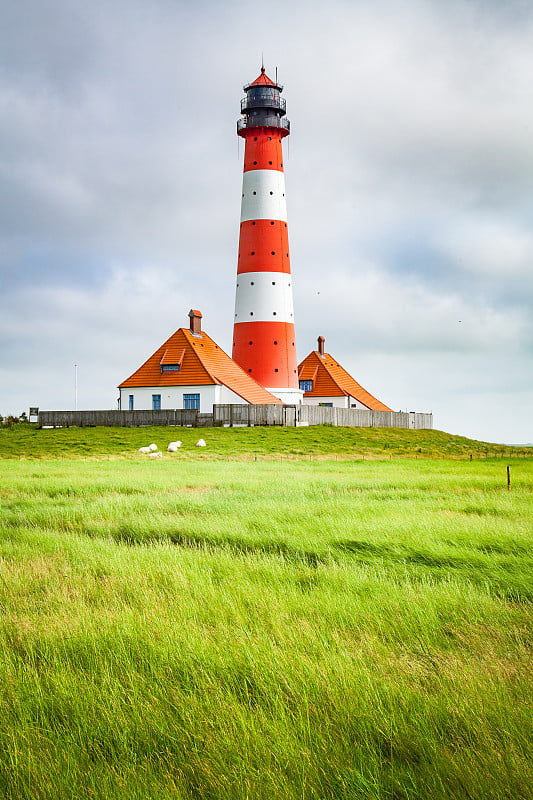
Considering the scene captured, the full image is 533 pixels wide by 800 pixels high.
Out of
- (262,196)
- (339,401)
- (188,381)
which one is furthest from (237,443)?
(339,401)

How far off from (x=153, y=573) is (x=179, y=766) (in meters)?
3.81

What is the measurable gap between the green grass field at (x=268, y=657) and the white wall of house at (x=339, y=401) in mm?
45597

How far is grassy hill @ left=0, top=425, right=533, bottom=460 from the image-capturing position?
33.3 m

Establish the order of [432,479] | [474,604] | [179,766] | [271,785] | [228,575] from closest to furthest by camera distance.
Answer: [271,785], [179,766], [474,604], [228,575], [432,479]

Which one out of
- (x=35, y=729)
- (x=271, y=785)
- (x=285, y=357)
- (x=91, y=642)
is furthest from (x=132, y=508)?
(x=285, y=357)

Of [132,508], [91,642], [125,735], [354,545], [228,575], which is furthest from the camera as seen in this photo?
[132,508]

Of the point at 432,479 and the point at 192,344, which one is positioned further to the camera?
the point at 192,344

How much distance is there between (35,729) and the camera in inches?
147

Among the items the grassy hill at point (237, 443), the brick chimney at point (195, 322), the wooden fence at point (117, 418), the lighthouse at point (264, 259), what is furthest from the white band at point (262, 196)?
the grassy hill at point (237, 443)

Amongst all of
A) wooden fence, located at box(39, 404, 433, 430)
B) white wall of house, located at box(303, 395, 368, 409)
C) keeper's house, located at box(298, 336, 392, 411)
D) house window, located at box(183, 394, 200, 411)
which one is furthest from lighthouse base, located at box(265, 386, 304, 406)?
white wall of house, located at box(303, 395, 368, 409)

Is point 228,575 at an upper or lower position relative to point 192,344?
lower

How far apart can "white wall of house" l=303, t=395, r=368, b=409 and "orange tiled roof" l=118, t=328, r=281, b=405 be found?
10.4 m

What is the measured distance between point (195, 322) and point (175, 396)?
286 inches

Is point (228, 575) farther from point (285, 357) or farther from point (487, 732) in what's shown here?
point (285, 357)
